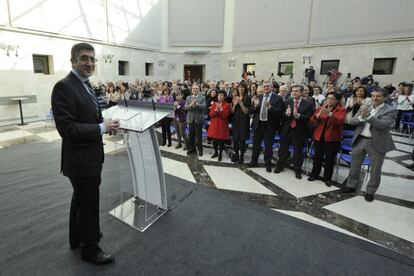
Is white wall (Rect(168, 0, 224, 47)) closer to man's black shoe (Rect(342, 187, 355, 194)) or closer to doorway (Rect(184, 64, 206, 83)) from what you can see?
doorway (Rect(184, 64, 206, 83))

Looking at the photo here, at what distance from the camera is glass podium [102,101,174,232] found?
7.22 ft

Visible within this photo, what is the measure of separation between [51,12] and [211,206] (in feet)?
31.7

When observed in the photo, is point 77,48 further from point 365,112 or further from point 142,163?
point 365,112

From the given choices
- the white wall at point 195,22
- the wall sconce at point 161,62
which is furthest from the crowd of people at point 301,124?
the white wall at point 195,22

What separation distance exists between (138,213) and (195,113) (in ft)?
8.80

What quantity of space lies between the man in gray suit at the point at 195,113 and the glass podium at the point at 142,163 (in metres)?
2.31

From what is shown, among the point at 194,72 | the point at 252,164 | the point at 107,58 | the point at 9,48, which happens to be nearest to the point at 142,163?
the point at 252,164

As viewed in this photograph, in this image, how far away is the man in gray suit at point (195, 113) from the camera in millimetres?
4895

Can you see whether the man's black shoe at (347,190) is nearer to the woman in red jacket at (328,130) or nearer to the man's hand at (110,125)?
the woman in red jacket at (328,130)

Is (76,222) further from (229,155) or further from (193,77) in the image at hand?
(193,77)

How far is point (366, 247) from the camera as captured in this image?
229cm

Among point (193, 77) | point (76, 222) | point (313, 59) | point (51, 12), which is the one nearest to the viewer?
point (76, 222)

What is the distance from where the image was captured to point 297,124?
12.9ft

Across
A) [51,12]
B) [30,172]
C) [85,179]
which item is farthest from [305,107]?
[51,12]
